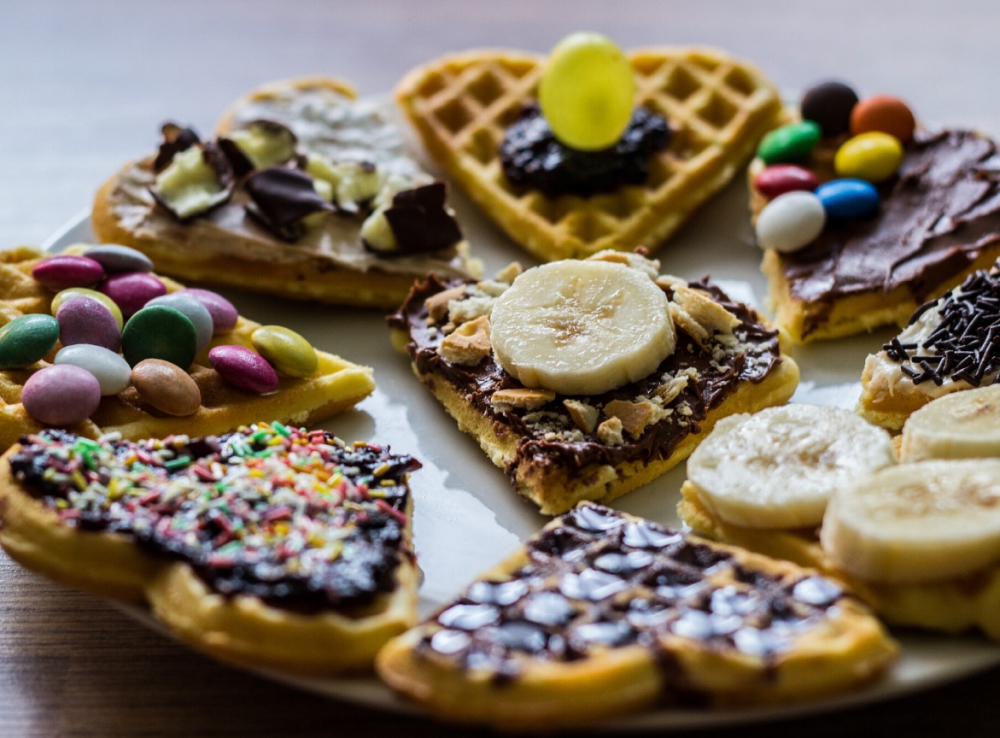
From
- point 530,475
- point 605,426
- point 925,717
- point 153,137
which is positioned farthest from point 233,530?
point 153,137

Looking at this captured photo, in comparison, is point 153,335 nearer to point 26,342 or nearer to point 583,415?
point 26,342

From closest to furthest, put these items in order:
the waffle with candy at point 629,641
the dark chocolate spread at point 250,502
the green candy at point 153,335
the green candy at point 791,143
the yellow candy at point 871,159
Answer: the waffle with candy at point 629,641, the dark chocolate spread at point 250,502, the green candy at point 153,335, the yellow candy at point 871,159, the green candy at point 791,143

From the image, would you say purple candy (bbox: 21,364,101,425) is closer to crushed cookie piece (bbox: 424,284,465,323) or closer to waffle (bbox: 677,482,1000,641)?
crushed cookie piece (bbox: 424,284,465,323)

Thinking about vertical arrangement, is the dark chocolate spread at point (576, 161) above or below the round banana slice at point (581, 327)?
above

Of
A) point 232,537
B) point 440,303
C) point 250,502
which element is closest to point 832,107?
point 440,303

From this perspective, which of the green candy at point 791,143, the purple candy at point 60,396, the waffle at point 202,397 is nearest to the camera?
the purple candy at point 60,396

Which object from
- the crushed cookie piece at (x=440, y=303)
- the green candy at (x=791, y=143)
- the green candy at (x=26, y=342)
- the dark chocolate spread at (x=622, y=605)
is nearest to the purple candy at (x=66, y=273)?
the green candy at (x=26, y=342)

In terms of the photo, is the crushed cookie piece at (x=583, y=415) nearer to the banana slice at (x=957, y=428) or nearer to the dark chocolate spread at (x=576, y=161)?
the banana slice at (x=957, y=428)
